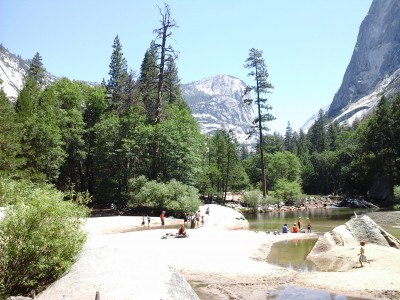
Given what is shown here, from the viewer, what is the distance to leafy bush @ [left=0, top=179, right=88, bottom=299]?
12.5 meters

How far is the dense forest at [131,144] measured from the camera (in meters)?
43.8

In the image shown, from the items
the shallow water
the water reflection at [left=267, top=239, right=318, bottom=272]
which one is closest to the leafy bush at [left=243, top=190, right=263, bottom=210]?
the water reflection at [left=267, top=239, right=318, bottom=272]

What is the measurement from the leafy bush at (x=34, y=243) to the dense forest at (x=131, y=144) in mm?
14934

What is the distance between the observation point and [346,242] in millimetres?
25359

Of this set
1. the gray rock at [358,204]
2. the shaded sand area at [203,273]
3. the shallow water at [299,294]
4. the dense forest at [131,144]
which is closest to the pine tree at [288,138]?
the dense forest at [131,144]

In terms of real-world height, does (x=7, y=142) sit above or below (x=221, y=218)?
above

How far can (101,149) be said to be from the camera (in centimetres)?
5538

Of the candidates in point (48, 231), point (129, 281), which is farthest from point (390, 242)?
point (48, 231)

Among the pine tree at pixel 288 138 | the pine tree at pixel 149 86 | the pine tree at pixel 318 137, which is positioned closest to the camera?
the pine tree at pixel 149 86

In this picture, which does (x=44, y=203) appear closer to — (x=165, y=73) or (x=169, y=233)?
(x=169, y=233)

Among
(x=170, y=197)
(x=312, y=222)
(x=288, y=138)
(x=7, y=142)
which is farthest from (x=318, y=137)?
(x=7, y=142)

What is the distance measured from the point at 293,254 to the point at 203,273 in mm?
9042

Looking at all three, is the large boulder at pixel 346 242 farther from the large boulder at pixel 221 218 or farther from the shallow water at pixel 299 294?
the large boulder at pixel 221 218

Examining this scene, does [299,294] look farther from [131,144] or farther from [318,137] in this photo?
[318,137]
